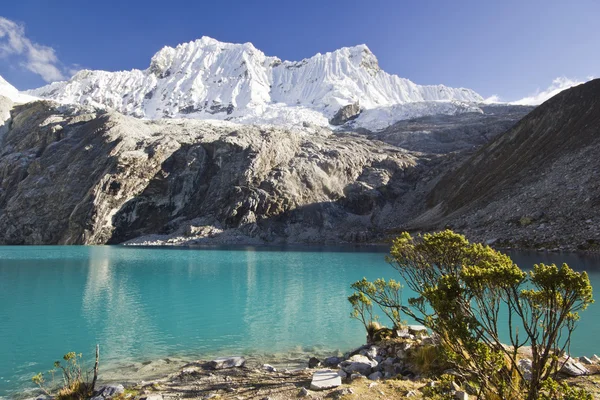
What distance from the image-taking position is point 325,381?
35.1 ft

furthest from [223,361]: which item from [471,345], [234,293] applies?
[234,293]

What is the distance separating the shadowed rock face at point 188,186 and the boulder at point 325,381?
304 ft

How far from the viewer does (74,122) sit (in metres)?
148

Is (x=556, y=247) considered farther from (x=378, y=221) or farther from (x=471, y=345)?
(x=378, y=221)

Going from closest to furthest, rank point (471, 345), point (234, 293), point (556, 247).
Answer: point (471, 345), point (234, 293), point (556, 247)

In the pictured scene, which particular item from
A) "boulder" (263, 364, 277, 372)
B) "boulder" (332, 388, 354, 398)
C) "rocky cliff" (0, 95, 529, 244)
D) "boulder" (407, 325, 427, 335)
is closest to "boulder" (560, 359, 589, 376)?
"boulder" (407, 325, 427, 335)

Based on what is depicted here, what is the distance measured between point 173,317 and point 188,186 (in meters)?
109

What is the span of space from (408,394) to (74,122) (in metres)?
173

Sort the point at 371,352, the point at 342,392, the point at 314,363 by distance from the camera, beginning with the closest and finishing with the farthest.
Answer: the point at 342,392 → the point at 371,352 → the point at 314,363

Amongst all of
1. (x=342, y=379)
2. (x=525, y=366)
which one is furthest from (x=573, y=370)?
(x=342, y=379)

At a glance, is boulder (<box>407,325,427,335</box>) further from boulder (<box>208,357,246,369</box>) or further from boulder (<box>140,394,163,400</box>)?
boulder (<box>140,394,163,400</box>)

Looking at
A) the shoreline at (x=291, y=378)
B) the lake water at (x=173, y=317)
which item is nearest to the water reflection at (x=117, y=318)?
the lake water at (x=173, y=317)

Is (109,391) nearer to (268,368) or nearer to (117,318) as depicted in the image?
(268,368)

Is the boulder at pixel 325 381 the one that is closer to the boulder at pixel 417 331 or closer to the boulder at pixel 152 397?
the boulder at pixel 152 397
